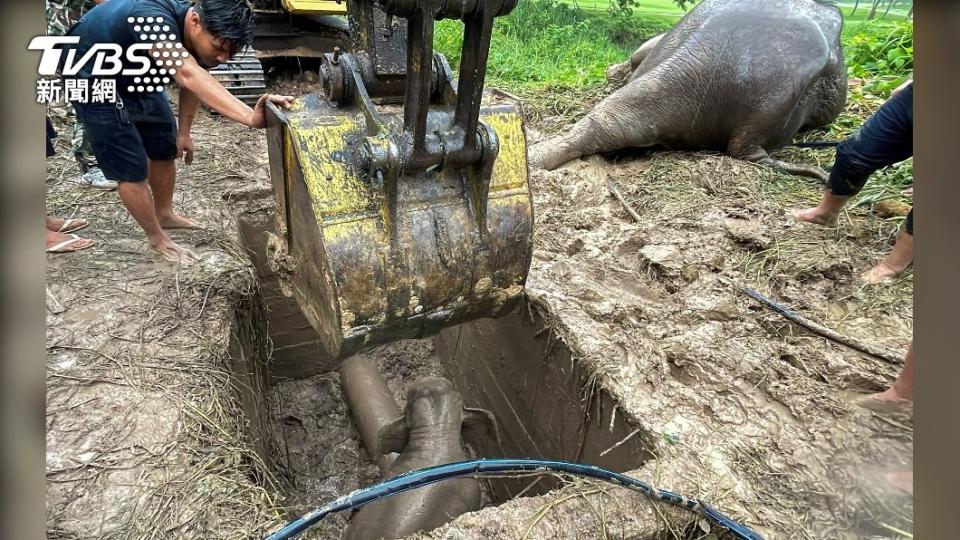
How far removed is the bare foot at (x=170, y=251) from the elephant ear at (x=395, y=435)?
5.07ft

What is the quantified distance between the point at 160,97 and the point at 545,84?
196 inches

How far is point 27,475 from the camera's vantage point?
2.79 feet

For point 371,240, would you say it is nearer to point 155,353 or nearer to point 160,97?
point 155,353

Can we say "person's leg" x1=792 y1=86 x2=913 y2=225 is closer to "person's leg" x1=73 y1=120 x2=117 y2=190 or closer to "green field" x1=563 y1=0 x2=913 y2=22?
"green field" x1=563 y1=0 x2=913 y2=22

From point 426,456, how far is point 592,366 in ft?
3.10

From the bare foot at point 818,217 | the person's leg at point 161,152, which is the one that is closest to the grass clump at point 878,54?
the bare foot at point 818,217

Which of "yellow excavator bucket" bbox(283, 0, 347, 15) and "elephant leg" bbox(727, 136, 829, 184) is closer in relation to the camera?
"elephant leg" bbox(727, 136, 829, 184)

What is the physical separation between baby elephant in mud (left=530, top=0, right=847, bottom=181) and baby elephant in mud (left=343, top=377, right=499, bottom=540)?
2678 millimetres

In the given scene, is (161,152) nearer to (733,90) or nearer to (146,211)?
(146,211)

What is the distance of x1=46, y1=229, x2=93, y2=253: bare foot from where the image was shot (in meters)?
3.43

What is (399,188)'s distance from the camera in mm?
2121

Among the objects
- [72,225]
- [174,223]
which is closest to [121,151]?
[174,223]

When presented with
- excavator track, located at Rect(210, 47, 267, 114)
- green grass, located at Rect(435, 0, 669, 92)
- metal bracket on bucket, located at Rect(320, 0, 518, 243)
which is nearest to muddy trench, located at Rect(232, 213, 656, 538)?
metal bracket on bucket, located at Rect(320, 0, 518, 243)

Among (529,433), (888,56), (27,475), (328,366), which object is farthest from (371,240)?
(888,56)
